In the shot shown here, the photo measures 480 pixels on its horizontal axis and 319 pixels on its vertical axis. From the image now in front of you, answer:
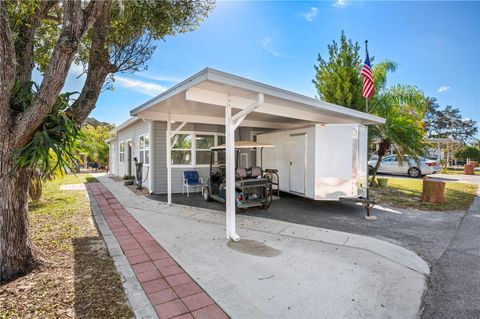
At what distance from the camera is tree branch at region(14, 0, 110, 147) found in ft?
9.50

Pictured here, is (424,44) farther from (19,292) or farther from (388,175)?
(19,292)

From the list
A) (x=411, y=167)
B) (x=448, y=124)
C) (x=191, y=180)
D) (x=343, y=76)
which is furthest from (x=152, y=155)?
(x=448, y=124)

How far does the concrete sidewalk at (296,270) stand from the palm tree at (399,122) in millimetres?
7250

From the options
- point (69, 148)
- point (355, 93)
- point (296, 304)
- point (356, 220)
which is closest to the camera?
point (296, 304)

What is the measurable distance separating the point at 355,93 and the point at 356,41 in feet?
8.83

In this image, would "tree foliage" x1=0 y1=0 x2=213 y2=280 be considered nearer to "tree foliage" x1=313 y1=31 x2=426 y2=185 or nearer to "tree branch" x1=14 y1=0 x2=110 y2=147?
"tree branch" x1=14 y1=0 x2=110 y2=147

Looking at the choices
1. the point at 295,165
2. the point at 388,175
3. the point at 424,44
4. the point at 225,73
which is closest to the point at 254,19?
the point at 295,165

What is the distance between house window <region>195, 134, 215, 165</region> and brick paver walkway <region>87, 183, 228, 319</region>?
16.3 ft

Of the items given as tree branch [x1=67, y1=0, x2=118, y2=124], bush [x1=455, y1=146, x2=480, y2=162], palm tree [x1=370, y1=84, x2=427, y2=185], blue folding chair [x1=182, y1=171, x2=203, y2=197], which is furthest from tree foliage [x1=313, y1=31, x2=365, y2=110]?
bush [x1=455, y1=146, x2=480, y2=162]

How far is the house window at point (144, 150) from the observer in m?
10.6

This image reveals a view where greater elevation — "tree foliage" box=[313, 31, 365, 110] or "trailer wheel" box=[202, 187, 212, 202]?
"tree foliage" box=[313, 31, 365, 110]

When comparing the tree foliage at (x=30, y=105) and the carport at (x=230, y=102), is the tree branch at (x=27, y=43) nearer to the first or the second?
the tree foliage at (x=30, y=105)

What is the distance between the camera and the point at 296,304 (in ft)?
8.54

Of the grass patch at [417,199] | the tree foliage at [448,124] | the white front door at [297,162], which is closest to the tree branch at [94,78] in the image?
the white front door at [297,162]
